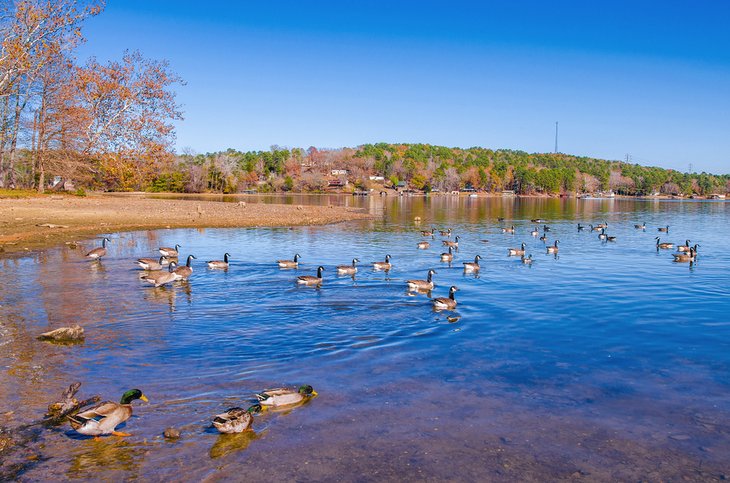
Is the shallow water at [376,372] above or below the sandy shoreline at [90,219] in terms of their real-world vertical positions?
below

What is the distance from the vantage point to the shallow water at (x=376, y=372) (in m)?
8.51

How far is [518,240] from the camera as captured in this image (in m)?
43.9

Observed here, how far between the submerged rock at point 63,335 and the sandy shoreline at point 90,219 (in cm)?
1498

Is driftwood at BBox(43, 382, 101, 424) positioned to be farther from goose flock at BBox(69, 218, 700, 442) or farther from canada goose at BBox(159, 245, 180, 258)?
canada goose at BBox(159, 245, 180, 258)

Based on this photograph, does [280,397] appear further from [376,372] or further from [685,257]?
[685,257]

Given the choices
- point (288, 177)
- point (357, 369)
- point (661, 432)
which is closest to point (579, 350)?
point (661, 432)

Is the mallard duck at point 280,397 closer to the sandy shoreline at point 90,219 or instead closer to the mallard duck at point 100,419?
the mallard duck at point 100,419

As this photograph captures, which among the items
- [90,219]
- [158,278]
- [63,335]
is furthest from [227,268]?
[90,219]

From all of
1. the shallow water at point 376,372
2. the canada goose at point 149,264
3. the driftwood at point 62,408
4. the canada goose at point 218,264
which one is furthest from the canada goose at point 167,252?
the driftwood at point 62,408

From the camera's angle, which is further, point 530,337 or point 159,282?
point 159,282

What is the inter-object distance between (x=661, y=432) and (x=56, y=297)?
17.6 m

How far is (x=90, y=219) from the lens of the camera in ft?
134

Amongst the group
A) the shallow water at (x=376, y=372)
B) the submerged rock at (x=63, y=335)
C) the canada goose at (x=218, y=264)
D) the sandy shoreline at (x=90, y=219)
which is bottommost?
the shallow water at (x=376, y=372)

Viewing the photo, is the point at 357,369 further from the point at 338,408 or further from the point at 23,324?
the point at 23,324
